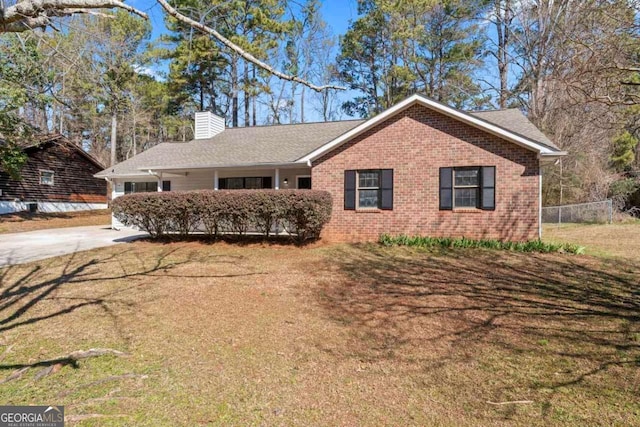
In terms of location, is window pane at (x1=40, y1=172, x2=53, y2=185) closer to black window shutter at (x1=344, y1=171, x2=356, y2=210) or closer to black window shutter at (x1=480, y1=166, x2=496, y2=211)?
black window shutter at (x1=344, y1=171, x2=356, y2=210)

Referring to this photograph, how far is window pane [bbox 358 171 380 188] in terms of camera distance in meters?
11.7

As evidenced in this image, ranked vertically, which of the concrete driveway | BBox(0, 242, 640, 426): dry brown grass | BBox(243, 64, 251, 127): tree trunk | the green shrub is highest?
BBox(243, 64, 251, 127): tree trunk

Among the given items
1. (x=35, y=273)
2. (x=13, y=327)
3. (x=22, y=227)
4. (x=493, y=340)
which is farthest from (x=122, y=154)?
(x=493, y=340)

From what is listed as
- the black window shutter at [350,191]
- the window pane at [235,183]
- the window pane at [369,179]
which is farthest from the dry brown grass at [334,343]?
the window pane at [235,183]

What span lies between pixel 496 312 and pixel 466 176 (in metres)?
6.57

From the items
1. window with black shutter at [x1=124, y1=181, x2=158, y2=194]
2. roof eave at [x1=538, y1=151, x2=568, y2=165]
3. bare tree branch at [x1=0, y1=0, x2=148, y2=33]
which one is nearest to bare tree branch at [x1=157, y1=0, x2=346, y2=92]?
bare tree branch at [x1=0, y1=0, x2=148, y2=33]

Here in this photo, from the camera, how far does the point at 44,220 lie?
67.0ft

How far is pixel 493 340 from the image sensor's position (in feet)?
14.0

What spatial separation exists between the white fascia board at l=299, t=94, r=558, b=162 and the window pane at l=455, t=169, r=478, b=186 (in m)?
1.27

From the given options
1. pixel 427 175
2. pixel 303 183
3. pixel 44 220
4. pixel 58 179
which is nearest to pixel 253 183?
pixel 303 183

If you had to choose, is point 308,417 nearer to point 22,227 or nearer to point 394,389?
point 394,389

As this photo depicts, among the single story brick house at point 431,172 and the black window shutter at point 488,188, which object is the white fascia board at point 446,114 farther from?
the black window shutter at point 488,188

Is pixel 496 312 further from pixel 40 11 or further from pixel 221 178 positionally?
pixel 221 178

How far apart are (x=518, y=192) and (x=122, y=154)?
131 ft
